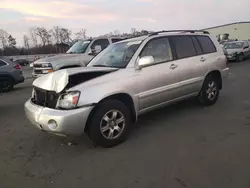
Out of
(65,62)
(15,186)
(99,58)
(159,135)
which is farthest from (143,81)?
(65,62)

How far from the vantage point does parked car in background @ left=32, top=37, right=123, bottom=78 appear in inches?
392

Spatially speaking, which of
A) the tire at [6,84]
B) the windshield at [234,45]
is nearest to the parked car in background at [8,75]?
the tire at [6,84]

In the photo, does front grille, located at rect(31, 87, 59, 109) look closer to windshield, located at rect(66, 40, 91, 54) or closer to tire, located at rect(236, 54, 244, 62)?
windshield, located at rect(66, 40, 91, 54)

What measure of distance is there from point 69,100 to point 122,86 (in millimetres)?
930

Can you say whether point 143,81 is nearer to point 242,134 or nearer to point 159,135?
point 159,135

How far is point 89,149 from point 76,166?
0.58 m

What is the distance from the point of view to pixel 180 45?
18.9ft

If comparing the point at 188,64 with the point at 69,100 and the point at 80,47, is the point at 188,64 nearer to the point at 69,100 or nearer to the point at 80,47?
the point at 69,100

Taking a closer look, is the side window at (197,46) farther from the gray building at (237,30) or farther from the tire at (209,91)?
the gray building at (237,30)

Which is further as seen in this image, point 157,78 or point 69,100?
point 157,78

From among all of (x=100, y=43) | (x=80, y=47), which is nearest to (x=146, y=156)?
(x=100, y=43)

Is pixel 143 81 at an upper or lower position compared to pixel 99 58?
lower

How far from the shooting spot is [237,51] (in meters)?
21.1

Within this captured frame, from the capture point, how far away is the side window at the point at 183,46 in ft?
18.6
